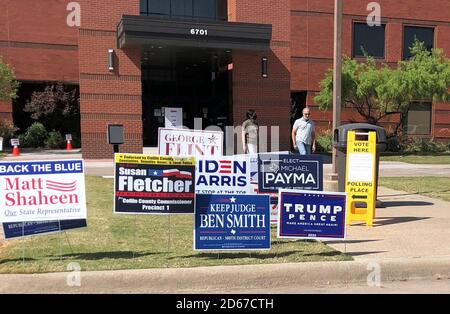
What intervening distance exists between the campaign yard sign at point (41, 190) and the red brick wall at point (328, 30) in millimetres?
25442

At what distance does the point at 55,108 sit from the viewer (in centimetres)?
3130

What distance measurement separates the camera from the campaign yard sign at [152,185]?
237 inches

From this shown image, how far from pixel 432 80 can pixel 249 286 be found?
22.2 m

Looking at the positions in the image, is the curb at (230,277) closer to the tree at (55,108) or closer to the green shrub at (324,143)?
the green shrub at (324,143)

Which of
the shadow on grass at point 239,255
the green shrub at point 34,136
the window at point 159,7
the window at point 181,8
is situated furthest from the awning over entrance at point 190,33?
the shadow on grass at point 239,255

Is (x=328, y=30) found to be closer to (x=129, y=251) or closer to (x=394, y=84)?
(x=394, y=84)

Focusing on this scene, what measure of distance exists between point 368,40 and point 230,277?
2861 cm

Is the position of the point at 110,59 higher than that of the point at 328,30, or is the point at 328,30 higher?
the point at 328,30

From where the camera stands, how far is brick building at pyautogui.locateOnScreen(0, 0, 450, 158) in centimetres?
2075

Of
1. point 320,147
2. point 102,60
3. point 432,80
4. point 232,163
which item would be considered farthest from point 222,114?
point 232,163

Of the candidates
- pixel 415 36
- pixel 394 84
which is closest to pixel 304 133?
pixel 394 84

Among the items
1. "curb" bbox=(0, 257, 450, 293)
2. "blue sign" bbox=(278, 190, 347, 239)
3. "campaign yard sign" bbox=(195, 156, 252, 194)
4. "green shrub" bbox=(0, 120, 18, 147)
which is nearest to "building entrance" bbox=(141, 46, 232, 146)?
"green shrub" bbox=(0, 120, 18, 147)

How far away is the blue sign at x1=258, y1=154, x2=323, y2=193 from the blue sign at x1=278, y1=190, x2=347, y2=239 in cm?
121
